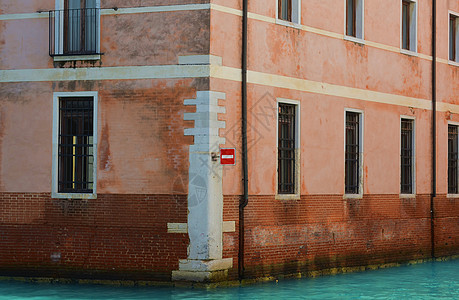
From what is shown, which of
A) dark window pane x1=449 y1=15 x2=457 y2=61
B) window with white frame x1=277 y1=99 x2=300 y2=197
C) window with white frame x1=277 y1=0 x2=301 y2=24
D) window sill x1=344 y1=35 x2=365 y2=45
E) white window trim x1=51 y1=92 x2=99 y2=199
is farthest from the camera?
dark window pane x1=449 y1=15 x2=457 y2=61

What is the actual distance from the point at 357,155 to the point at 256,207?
4373 millimetres

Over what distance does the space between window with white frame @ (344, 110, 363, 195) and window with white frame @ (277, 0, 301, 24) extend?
9.85 feet

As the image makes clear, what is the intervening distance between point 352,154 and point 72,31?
7.45 m

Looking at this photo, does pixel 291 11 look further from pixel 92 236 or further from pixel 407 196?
pixel 92 236

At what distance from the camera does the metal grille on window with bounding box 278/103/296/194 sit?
2152 centimetres

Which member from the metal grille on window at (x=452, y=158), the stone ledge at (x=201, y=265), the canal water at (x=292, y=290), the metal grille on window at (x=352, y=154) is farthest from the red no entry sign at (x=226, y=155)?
the metal grille on window at (x=452, y=158)

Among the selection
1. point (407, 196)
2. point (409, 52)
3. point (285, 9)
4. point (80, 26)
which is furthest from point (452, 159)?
point (80, 26)

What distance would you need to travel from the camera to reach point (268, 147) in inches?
822

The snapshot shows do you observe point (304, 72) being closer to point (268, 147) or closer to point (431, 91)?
point (268, 147)

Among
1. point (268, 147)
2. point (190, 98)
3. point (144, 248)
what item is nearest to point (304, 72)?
point (268, 147)

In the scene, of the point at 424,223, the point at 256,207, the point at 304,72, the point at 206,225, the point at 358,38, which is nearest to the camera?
the point at 206,225

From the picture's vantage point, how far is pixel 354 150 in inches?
941

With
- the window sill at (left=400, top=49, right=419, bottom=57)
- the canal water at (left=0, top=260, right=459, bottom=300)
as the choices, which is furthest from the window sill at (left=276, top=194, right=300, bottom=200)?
the window sill at (left=400, top=49, right=419, bottom=57)

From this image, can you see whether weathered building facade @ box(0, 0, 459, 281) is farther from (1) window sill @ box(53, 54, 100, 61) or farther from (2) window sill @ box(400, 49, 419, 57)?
(2) window sill @ box(400, 49, 419, 57)
